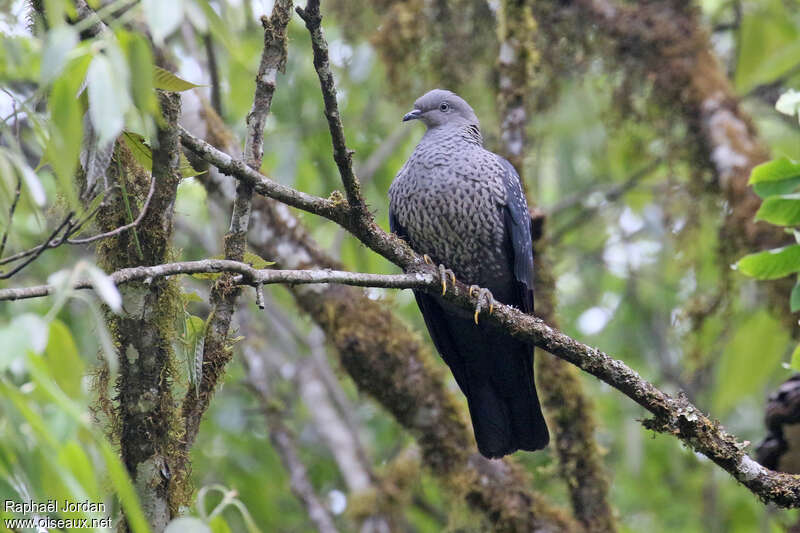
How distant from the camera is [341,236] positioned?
6.74 m

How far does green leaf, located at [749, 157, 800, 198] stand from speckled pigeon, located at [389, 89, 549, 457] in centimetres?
144

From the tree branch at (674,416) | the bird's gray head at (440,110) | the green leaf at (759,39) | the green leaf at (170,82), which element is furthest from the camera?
the green leaf at (759,39)

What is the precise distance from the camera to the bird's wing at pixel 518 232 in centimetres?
462

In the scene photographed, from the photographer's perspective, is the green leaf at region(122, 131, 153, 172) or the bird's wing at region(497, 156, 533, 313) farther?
the bird's wing at region(497, 156, 533, 313)

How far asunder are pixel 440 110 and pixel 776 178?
2.30m

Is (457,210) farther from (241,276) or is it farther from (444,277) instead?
(241,276)

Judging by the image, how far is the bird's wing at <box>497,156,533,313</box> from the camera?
4.62 meters

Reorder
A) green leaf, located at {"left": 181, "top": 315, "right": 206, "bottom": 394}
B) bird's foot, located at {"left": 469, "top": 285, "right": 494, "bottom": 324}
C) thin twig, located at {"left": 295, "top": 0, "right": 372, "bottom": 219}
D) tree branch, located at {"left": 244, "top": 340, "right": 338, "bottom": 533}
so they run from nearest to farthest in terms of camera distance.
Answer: thin twig, located at {"left": 295, "top": 0, "right": 372, "bottom": 219}, green leaf, located at {"left": 181, "top": 315, "right": 206, "bottom": 394}, bird's foot, located at {"left": 469, "top": 285, "right": 494, "bottom": 324}, tree branch, located at {"left": 244, "top": 340, "right": 338, "bottom": 533}

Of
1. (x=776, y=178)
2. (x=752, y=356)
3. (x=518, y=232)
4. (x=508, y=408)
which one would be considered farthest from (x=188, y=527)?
(x=752, y=356)

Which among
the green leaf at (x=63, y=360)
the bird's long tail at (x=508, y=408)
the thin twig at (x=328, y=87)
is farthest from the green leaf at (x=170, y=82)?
the bird's long tail at (x=508, y=408)

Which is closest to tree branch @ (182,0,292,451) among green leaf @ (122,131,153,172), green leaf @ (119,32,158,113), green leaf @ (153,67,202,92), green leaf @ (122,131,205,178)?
green leaf @ (122,131,205,178)

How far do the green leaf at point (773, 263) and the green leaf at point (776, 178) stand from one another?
0.24m

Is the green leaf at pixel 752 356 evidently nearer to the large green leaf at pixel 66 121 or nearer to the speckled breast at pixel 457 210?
the speckled breast at pixel 457 210

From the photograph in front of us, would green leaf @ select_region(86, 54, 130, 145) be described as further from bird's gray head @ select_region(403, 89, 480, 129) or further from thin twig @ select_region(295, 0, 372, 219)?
bird's gray head @ select_region(403, 89, 480, 129)
